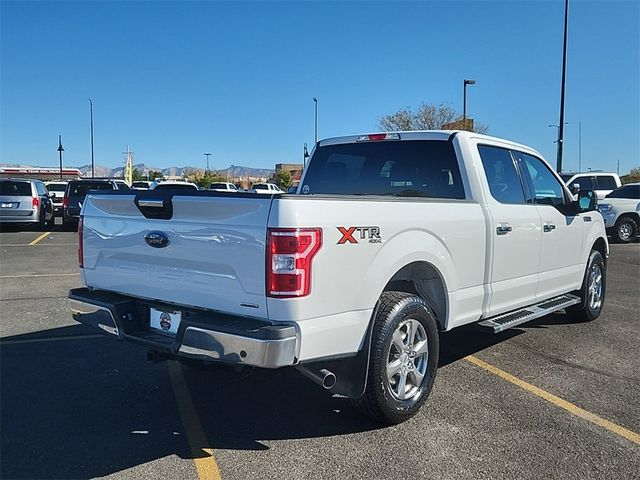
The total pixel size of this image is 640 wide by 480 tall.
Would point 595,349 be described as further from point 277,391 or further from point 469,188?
point 277,391

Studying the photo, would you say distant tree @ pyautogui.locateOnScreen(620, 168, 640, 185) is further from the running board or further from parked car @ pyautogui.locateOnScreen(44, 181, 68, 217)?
the running board

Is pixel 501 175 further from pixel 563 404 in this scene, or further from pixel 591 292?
pixel 591 292

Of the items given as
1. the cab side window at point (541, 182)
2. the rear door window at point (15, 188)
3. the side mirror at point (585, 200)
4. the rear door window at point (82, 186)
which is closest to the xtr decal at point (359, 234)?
the cab side window at point (541, 182)

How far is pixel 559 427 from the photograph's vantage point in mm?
3832

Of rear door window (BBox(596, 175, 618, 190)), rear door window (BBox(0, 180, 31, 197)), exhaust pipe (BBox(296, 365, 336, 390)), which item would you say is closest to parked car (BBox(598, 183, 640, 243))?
rear door window (BBox(596, 175, 618, 190))

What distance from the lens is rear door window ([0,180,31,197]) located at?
1814 centimetres

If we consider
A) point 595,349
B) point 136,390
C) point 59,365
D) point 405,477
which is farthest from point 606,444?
point 59,365

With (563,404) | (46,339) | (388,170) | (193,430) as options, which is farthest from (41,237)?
(563,404)

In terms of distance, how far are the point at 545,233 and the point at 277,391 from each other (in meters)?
3.06

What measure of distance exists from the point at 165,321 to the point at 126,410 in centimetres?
95

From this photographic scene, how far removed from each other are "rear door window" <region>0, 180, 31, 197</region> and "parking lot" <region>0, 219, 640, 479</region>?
45.7ft

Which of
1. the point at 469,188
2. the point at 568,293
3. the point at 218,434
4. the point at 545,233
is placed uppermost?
the point at 469,188

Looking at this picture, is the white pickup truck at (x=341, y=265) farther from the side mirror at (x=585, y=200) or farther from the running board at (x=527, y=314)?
the side mirror at (x=585, y=200)

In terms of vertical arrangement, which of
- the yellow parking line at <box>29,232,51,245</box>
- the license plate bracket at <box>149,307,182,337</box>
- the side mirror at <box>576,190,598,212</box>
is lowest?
the yellow parking line at <box>29,232,51,245</box>
